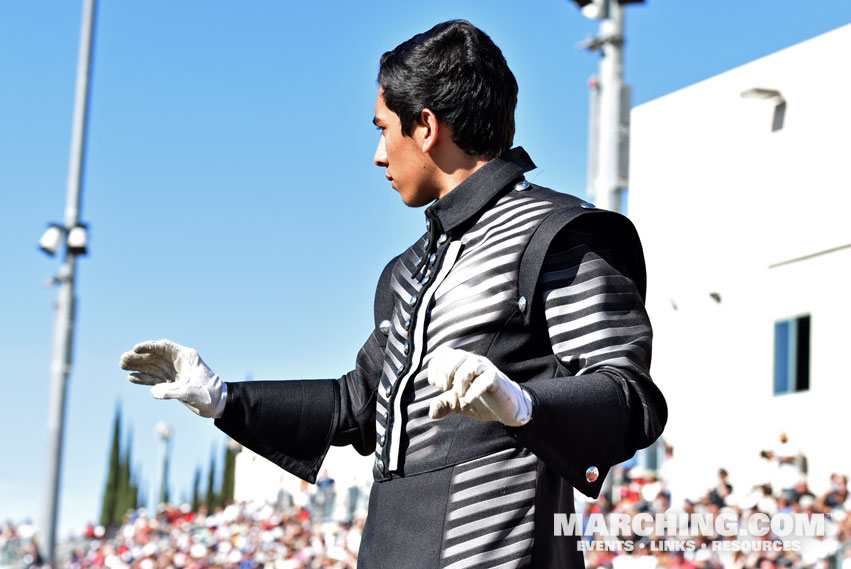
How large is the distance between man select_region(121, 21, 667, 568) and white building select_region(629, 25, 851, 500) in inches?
601

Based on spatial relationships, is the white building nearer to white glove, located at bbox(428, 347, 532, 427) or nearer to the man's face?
the man's face

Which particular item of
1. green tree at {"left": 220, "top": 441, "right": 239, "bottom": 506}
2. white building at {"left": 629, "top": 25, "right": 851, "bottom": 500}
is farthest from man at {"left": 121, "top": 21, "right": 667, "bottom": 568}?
green tree at {"left": 220, "top": 441, "right": 239, "bottom": 506}

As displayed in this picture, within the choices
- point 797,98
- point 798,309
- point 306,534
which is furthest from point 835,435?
point 306,534

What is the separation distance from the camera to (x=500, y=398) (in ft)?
6.46

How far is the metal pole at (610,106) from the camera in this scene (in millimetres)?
9586

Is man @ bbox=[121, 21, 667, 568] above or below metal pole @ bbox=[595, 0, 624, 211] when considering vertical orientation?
below

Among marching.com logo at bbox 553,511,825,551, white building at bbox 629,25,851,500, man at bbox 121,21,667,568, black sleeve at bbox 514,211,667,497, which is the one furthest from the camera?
white building at bbox 629,25,851,500

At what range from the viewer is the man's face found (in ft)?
8.81

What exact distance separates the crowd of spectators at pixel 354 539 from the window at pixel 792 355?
6.25ft

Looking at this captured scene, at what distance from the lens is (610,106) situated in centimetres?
988

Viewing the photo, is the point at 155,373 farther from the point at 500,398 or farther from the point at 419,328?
the point at 500,398

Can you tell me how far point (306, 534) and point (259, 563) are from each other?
1264mm

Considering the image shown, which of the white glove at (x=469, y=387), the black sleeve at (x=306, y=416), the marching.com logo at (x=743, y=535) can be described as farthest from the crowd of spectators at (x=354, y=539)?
the white glove at (x=469, y=387)

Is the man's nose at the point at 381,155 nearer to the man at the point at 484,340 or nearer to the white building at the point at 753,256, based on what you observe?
the man at the point at 484,340
